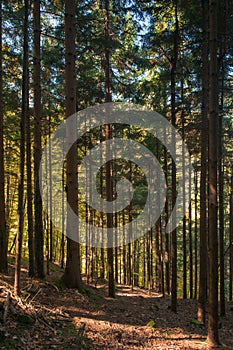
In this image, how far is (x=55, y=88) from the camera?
15.6 m

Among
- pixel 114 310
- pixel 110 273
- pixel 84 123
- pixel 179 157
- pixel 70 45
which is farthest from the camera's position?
pixel 179 157

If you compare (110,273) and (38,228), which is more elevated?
(38,228)

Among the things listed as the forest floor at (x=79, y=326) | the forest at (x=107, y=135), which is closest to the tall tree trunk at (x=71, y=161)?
the forest at (x=107, y=135)

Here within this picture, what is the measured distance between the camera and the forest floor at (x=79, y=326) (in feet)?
17.8

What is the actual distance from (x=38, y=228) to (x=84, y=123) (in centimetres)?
829

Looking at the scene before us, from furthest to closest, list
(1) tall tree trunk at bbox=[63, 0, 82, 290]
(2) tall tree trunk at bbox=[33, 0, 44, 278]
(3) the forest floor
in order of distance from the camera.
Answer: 1. (2) tall tree trunk at bbox=[33, 0, 44, 278]
2. (1) tall tree trunk at bbox=[63, 0, 82, 290]
3. (3) the forest floor

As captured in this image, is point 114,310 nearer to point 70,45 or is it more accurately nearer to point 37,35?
point 70,45

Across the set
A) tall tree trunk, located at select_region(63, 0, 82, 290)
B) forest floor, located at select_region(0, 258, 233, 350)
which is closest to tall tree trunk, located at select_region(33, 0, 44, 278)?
forest floor, located at select_region(0, 258, 233, 350)

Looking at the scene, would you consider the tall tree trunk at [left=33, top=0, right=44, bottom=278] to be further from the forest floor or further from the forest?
the forest floor

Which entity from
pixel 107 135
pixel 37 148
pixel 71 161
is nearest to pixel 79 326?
pixel 71 161

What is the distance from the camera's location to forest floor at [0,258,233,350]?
5.43 metres

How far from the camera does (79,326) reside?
6.86 m

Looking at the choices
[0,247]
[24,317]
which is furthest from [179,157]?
[24,317]

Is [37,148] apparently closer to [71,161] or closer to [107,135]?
[71,161]
